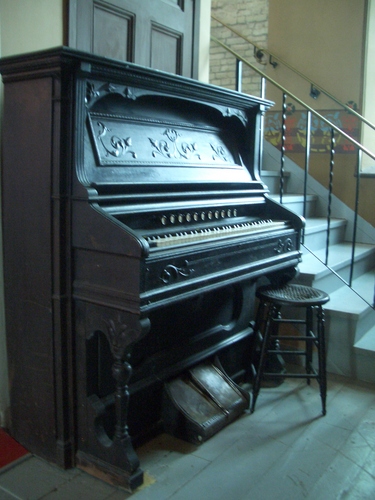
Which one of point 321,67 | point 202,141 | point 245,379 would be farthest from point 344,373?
point 321,67

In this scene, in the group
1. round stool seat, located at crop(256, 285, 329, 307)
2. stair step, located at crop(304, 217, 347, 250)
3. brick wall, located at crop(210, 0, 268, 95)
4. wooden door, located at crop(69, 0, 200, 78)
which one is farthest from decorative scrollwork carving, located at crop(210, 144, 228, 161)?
brick wall, located at crop(210, 0, 268, 95)

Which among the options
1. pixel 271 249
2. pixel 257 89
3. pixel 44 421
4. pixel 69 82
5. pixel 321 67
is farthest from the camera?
pixel 257 89

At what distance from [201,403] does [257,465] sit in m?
0.39

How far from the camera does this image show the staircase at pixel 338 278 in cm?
301

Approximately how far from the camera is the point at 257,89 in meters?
5.00

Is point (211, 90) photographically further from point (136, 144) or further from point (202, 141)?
point (136, 144)

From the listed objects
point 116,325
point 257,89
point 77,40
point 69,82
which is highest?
point 257,89

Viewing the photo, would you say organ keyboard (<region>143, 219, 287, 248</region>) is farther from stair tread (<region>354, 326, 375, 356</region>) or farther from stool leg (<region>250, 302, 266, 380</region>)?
stair tread (<region>354, 326, 375, 356</region>)

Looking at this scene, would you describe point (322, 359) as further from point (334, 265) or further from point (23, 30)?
point (23, 30)

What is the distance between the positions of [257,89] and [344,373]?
9.79 feet

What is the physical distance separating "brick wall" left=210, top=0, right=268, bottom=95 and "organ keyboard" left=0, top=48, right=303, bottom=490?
9.06 ft

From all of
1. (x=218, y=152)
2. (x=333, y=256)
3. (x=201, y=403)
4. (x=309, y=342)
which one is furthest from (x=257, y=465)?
(x=333, y=256)

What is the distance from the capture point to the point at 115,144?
2084 mm

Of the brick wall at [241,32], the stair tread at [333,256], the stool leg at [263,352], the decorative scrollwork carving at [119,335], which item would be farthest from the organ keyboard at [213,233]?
the brick wall at [241,32]
